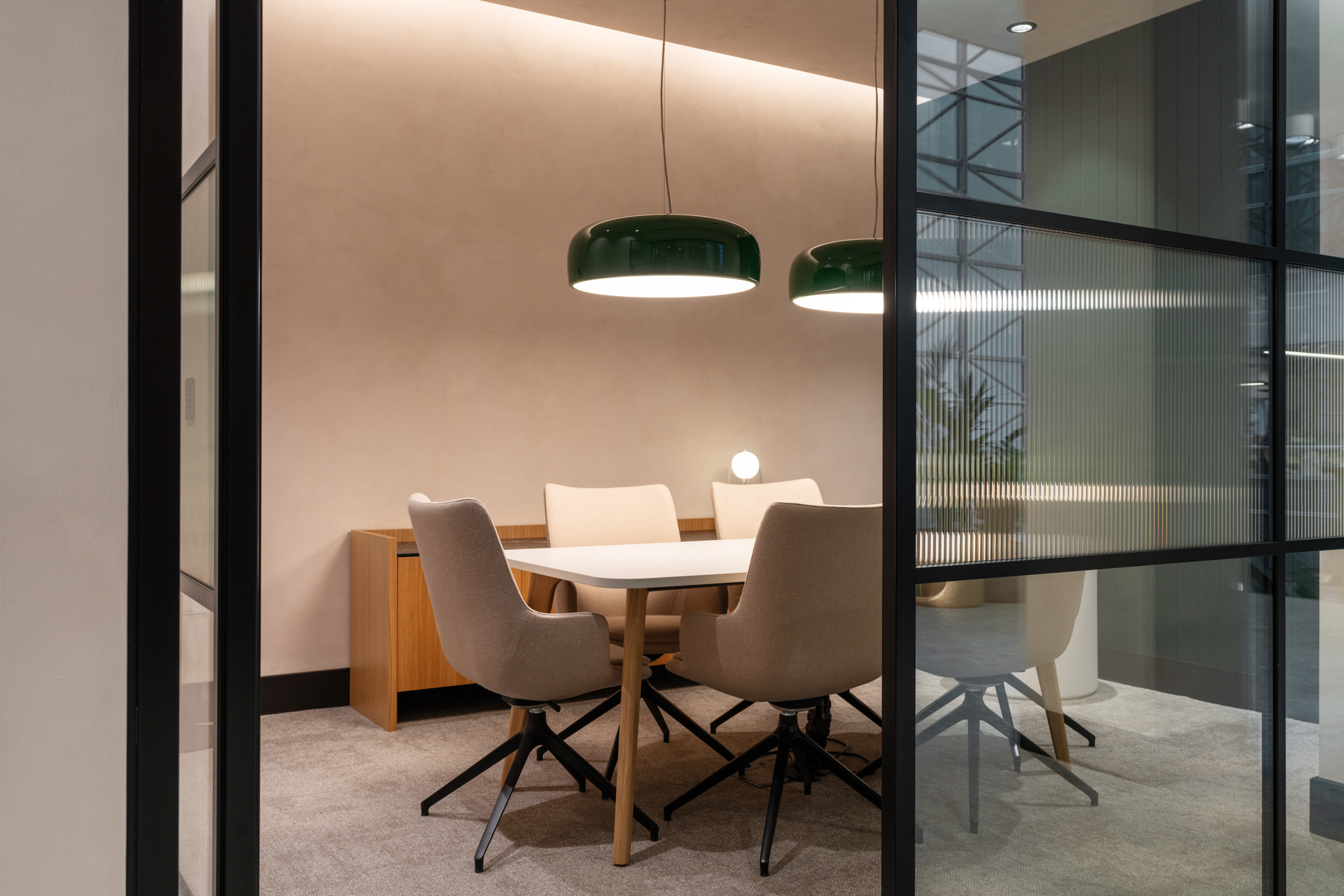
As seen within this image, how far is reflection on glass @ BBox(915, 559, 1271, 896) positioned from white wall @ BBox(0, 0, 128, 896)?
4.27 ft

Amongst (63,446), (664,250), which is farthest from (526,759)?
(63,446)

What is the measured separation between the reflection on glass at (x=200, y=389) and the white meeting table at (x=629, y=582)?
4.91 ft

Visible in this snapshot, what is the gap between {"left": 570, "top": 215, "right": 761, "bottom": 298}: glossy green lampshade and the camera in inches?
113

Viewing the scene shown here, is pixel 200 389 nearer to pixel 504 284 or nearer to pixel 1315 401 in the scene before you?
pixel 1315 401

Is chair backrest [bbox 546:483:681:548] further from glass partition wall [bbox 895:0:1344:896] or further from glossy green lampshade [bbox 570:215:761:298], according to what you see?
glass partition wall [bbox 895:0:1344:896]

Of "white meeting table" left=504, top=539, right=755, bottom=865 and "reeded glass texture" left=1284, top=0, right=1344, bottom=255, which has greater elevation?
"reeded glass texture" left=1284, top=0, right=1344, bottom=255

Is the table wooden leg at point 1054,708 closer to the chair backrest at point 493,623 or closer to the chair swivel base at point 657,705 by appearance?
the chair backrest at point 493,623

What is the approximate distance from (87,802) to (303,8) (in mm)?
4262

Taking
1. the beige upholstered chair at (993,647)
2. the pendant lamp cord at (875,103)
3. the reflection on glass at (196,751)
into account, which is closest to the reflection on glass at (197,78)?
→ the reflection on glass at (196,751)

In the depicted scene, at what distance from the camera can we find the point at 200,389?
130 centimetres

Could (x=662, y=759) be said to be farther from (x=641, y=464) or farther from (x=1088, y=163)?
(x=1088, y=163)

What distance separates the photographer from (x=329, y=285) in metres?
4.56

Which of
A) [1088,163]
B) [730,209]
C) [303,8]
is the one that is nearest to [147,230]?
[1088,163]

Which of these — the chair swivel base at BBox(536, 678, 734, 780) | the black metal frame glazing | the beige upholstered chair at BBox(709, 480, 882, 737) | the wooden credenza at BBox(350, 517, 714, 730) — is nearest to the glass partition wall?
the black metal frame glazing
